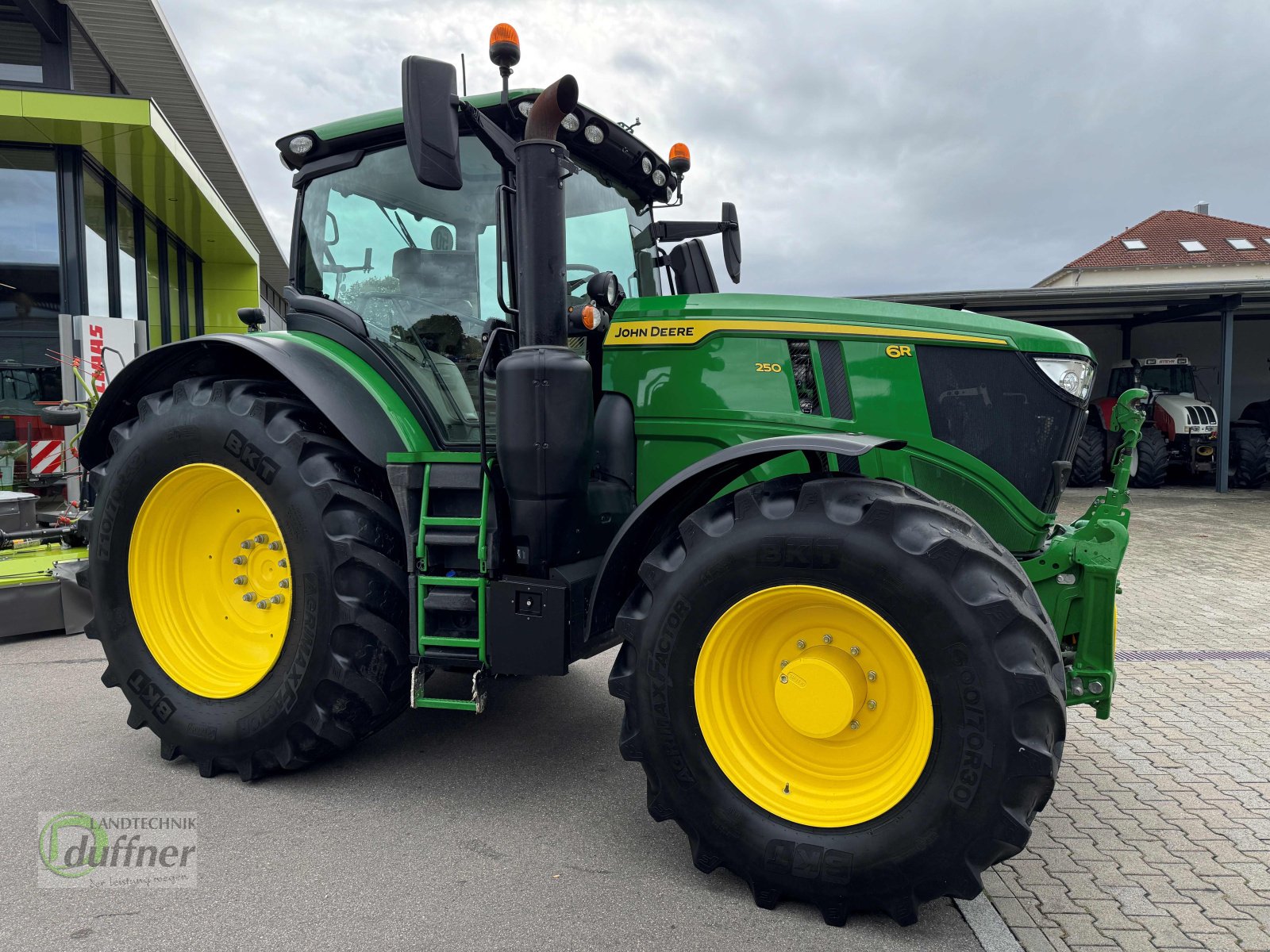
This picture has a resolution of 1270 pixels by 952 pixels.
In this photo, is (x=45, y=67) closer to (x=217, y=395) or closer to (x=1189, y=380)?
(x=217, y=395)

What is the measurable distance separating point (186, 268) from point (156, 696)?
1541 centimetres

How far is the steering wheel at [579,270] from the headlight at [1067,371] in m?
1.64

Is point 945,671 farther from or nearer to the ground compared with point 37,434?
nearer to the ground

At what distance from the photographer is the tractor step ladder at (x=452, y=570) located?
2906 mm

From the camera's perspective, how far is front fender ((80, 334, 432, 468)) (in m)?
3.07

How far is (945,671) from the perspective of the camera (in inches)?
86.0

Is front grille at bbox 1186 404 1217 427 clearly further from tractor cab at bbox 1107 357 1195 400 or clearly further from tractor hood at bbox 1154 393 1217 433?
tractor cab at bbox 1107 357 1195 400

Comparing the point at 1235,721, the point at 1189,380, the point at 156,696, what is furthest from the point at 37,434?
the point at 1189,380

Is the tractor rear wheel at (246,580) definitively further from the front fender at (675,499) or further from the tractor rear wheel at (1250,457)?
the tractor rear wheel at (1250,457)

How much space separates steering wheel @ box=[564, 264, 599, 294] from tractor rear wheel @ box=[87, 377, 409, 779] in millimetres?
1016

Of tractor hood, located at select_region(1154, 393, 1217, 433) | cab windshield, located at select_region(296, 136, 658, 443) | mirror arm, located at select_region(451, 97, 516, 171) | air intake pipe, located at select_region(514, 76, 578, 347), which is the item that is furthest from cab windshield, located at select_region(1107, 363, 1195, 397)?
air intake pipe, located at select_region(514, 76, 578, 347)

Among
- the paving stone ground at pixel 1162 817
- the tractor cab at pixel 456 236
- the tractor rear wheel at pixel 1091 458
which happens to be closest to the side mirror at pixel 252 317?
the tractor cab at pixel 456 236

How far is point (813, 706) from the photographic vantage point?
2.38 metres

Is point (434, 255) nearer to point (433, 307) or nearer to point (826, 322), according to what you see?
point (433, 307)
